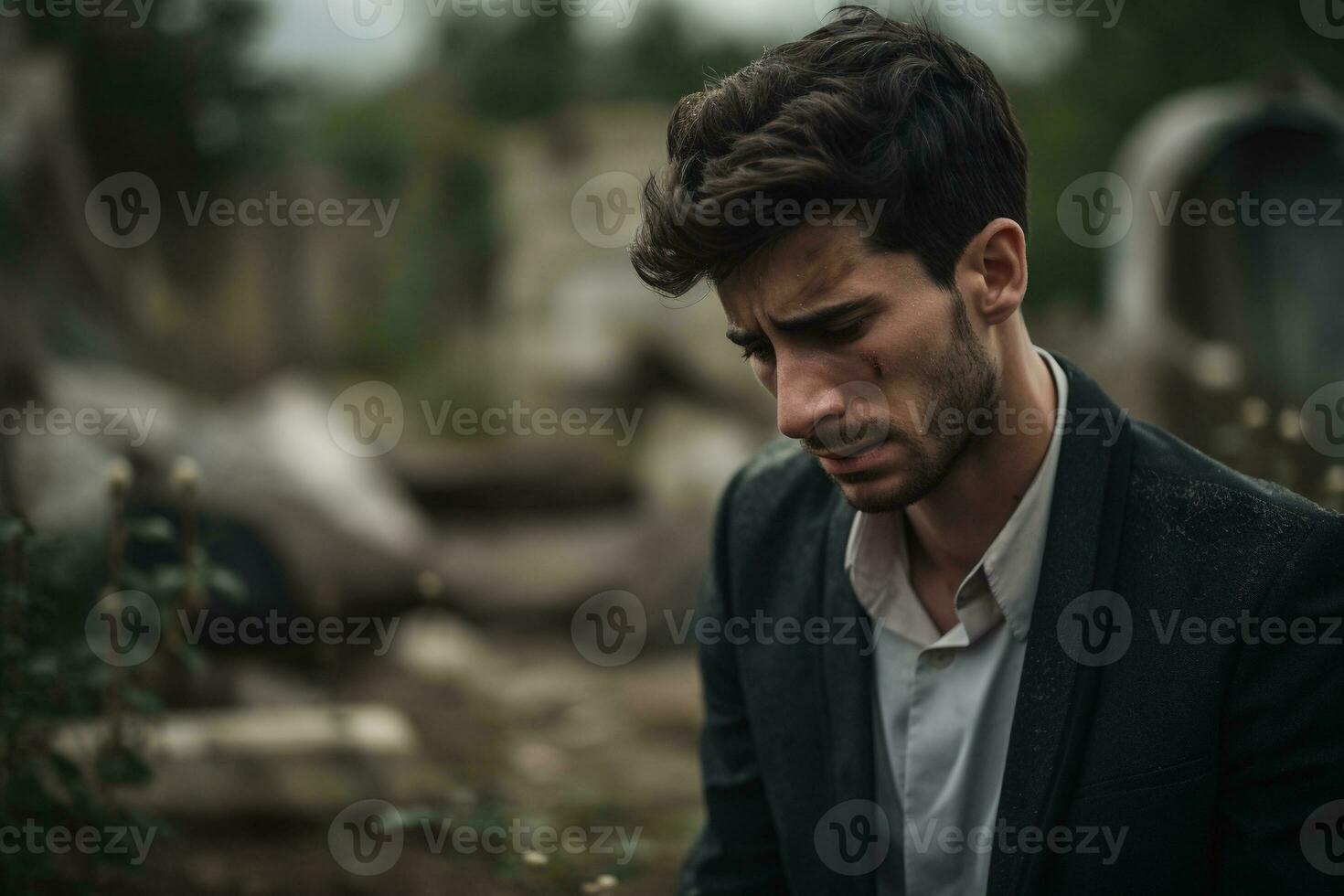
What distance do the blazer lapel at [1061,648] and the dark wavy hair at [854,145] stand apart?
39 cm

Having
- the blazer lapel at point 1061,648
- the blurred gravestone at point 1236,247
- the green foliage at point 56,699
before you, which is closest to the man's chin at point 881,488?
the blazer lapel at point 1061,648

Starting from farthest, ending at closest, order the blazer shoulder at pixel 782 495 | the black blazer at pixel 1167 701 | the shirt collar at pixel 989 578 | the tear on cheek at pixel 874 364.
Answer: the blazer shoulder at pixel 782 495 < the shirt collar at pixel 989 578 < the tear on cheek at pixel 874 364 < the black blazer at pixel 1167 701

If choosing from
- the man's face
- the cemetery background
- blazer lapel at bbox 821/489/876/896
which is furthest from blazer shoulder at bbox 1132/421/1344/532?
the cemetery background

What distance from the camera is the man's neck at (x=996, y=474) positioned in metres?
1.94

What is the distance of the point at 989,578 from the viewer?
6.35ft

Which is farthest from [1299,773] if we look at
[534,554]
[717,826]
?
[534,554]

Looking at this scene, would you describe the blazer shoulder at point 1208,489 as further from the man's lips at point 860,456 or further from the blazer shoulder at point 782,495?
the blazer shoulder at point 782,495

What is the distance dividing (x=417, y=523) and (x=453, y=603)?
497 mm

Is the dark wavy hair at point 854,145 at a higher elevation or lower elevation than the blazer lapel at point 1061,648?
higher

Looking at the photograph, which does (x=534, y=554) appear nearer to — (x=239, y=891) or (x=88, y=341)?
(x=88, y=341)

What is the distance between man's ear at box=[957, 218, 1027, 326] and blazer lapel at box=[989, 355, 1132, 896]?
0.79 ft

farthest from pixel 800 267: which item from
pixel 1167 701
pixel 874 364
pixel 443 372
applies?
Answer: pixel 443 372

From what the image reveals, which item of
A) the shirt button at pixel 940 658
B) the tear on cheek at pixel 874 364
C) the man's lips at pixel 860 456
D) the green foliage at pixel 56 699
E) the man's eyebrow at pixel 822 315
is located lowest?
the green foliage at pixel 56 699

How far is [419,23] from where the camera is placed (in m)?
9.86
